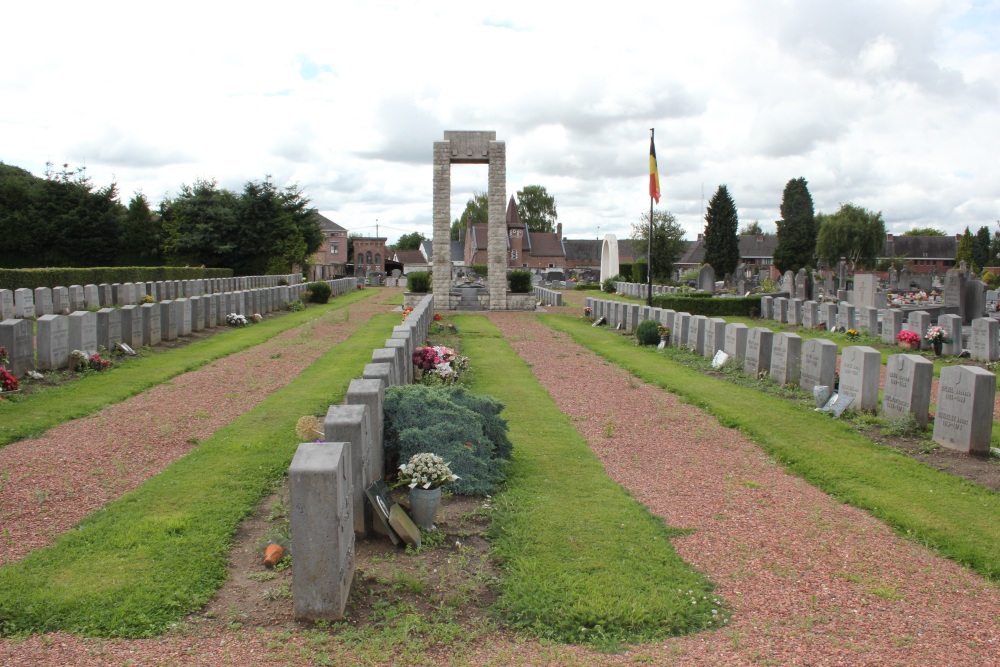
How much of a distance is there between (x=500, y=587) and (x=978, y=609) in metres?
3.10

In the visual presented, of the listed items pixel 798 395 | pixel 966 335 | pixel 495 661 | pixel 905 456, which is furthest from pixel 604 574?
pixel 966 335

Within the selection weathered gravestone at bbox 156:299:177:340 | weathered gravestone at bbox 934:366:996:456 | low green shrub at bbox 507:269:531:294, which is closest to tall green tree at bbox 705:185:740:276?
low green shrub at bbox 507:269:531:294

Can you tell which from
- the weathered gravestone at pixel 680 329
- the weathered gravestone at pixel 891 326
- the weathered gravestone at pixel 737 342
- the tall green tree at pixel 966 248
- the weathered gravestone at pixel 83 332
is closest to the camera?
the weathered gravestone at pixel 83 332

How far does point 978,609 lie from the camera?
4980 millimetres

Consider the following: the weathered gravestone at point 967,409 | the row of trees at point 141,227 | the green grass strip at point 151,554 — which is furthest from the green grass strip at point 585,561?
the row of trees at point 141,227

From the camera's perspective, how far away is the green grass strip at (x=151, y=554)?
4.63 m

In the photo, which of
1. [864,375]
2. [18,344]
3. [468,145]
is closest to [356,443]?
[864,375]

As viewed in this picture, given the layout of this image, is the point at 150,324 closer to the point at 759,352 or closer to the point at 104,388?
the point at 104,388

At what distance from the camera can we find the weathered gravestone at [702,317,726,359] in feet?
54.1

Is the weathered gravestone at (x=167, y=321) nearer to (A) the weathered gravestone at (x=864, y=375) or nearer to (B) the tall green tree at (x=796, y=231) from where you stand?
(A) the weathered gravestone at (x=864, y=375)

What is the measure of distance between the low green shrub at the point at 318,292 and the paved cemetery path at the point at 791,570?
2815 cm

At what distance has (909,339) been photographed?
18.0 metres

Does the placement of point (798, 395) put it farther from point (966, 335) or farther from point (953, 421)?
point (966, 335)

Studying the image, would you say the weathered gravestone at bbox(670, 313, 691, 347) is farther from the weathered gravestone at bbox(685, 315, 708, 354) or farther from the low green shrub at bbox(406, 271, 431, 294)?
the low green shrub at bbox(406, 271, 431, 294)
